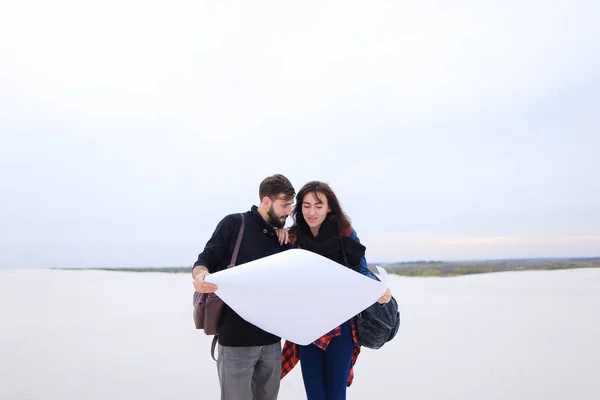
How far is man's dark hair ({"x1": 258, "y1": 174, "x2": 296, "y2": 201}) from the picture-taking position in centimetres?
237

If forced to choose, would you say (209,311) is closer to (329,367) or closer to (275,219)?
(275,219)

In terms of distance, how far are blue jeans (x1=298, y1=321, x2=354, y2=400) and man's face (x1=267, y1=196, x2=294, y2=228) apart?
76cm

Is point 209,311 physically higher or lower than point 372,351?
higher

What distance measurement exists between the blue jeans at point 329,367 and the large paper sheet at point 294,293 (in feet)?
1.66

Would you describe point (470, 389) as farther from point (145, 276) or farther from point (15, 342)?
point (145, 276)

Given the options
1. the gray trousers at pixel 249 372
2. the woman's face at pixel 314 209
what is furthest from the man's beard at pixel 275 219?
the gray trousers at pixel 249 372

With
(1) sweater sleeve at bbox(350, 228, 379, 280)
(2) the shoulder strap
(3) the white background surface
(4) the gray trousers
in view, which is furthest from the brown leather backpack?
(3) the white background surface

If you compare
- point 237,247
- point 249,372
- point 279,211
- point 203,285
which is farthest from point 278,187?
point 249,372

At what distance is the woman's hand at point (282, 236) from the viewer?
2422 mm

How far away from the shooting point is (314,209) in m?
2.46

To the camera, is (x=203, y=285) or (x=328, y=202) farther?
(x=328, y=202)

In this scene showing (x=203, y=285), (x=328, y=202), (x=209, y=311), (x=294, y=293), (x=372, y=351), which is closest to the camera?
(x=294, y=293)

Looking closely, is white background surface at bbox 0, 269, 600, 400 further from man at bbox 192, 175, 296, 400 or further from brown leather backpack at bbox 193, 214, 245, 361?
brown leather backpack at bbox 193, 214, 245, 361

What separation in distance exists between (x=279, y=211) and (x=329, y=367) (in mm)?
1003
